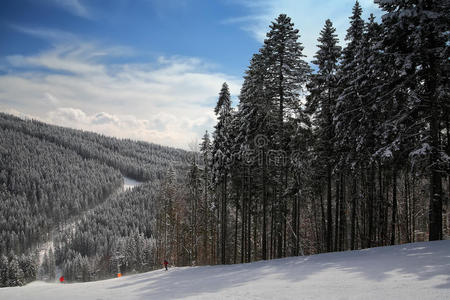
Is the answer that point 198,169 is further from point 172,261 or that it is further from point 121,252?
point 121,252

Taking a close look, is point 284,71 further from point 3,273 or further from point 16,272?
point 3,273

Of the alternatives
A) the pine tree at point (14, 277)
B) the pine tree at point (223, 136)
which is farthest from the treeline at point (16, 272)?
the pine tree at point (223, 136)

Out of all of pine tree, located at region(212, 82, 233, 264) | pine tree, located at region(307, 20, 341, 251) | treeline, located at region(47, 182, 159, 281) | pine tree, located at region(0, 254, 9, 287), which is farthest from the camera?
treeline, located at region(47, 182, 159, 281)

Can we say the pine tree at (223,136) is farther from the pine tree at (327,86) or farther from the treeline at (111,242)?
the treeline at (111,242)

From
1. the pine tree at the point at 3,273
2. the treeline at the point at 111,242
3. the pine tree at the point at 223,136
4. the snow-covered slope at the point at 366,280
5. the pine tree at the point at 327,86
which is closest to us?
the snow-covered slope at the point at 366,280

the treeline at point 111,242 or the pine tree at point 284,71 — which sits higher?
the pine tree at point 284,71

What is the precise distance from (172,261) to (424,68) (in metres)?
42.5

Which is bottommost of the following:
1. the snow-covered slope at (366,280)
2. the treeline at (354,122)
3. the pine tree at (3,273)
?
the pine tree at (3,273)

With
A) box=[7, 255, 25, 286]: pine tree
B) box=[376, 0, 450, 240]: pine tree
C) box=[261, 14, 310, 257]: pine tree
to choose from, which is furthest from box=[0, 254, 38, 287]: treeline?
box=[376, 0, 450, 240]: pine tree

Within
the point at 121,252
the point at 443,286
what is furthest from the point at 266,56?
the point at 121,252

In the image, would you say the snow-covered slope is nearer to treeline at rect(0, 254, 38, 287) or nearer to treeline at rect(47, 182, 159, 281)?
treeline at rect(47, 182, 159, 281)


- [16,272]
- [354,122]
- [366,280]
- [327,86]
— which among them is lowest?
[16,272]

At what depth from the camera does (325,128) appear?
18.3 metres

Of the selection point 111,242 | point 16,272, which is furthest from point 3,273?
point 111,242
